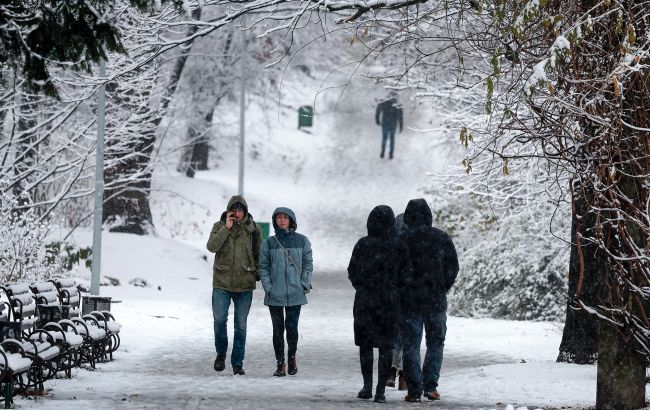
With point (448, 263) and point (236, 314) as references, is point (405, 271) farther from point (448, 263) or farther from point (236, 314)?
point (236, 314)

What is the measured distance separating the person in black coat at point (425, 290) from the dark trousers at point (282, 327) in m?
2.03

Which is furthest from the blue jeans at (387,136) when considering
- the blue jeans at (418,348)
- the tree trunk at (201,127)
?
the blue jeans at (418,348)

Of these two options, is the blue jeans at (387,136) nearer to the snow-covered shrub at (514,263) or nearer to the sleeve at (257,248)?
the snow-covered shrub at (514,263)

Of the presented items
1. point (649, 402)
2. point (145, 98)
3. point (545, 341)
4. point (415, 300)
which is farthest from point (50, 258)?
point (649, 402)

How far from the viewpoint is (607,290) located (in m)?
9.40

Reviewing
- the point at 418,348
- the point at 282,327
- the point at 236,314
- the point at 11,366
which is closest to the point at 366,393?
the point at 418,348

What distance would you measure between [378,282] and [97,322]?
4370 millimetres

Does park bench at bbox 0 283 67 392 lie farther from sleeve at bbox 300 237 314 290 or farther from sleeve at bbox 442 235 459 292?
sleeve at bbox 442 235 459 292

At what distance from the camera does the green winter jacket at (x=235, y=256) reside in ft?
40.6

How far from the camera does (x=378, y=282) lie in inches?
407

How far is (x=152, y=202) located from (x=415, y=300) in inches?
1012

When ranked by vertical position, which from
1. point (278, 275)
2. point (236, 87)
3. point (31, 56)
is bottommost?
Answer: point (278, 275)

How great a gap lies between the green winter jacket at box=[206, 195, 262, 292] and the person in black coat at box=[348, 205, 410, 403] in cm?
229

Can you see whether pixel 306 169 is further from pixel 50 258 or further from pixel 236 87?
pixel 50 258
